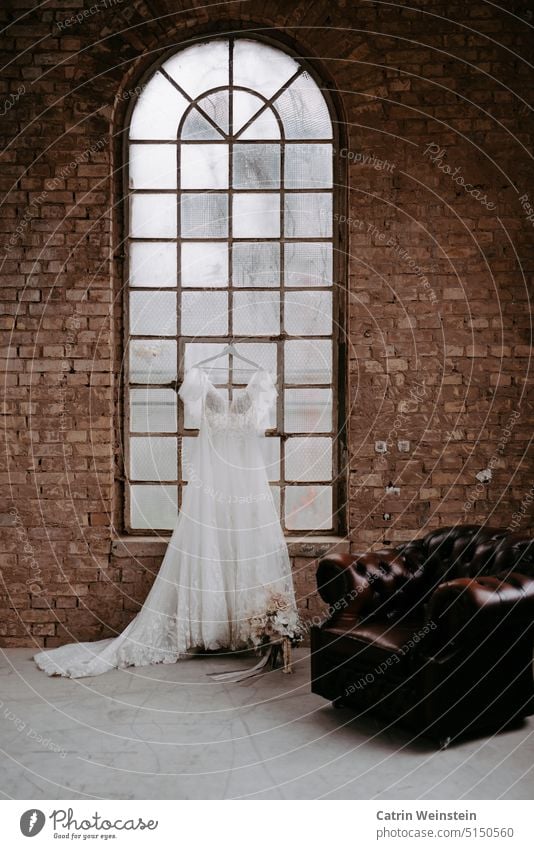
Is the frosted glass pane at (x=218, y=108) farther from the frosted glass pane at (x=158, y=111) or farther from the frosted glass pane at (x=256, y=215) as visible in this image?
the frosted glass pane at (x=256, y=215)

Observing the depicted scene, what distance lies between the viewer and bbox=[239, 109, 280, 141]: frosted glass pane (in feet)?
14.5

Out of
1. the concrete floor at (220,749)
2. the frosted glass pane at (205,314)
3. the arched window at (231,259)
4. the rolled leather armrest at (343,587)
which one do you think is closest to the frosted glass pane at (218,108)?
the arched window at (231,259)

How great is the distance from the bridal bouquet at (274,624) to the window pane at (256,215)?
7.09 ft

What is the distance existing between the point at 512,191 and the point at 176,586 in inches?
117

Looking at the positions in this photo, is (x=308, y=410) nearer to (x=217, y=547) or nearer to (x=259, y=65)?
(x=217, y=547)

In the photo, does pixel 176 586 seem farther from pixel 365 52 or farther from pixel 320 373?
pixel 365 52

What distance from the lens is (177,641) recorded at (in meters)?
3.99

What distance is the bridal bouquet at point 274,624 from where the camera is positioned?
12.3 ft

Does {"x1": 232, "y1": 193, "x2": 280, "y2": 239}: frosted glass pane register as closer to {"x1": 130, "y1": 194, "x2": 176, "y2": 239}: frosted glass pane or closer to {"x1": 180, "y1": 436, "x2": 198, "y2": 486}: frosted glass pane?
{"x1": 130, "y1": 194, "x2": 176, "y2": 239}: frosted glass pane

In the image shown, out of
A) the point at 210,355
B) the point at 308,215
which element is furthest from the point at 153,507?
the point at 308,215

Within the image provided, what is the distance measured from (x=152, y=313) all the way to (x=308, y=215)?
112cm

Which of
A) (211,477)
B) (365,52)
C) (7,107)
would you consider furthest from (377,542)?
(7,107)

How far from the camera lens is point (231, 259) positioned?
4.44 m

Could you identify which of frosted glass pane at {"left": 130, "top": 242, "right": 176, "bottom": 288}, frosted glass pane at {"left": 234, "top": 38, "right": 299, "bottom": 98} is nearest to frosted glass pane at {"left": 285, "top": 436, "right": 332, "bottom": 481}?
frosted glass pane at {"left": 130, "top": 242, "right": 176, "bottom": 288}
